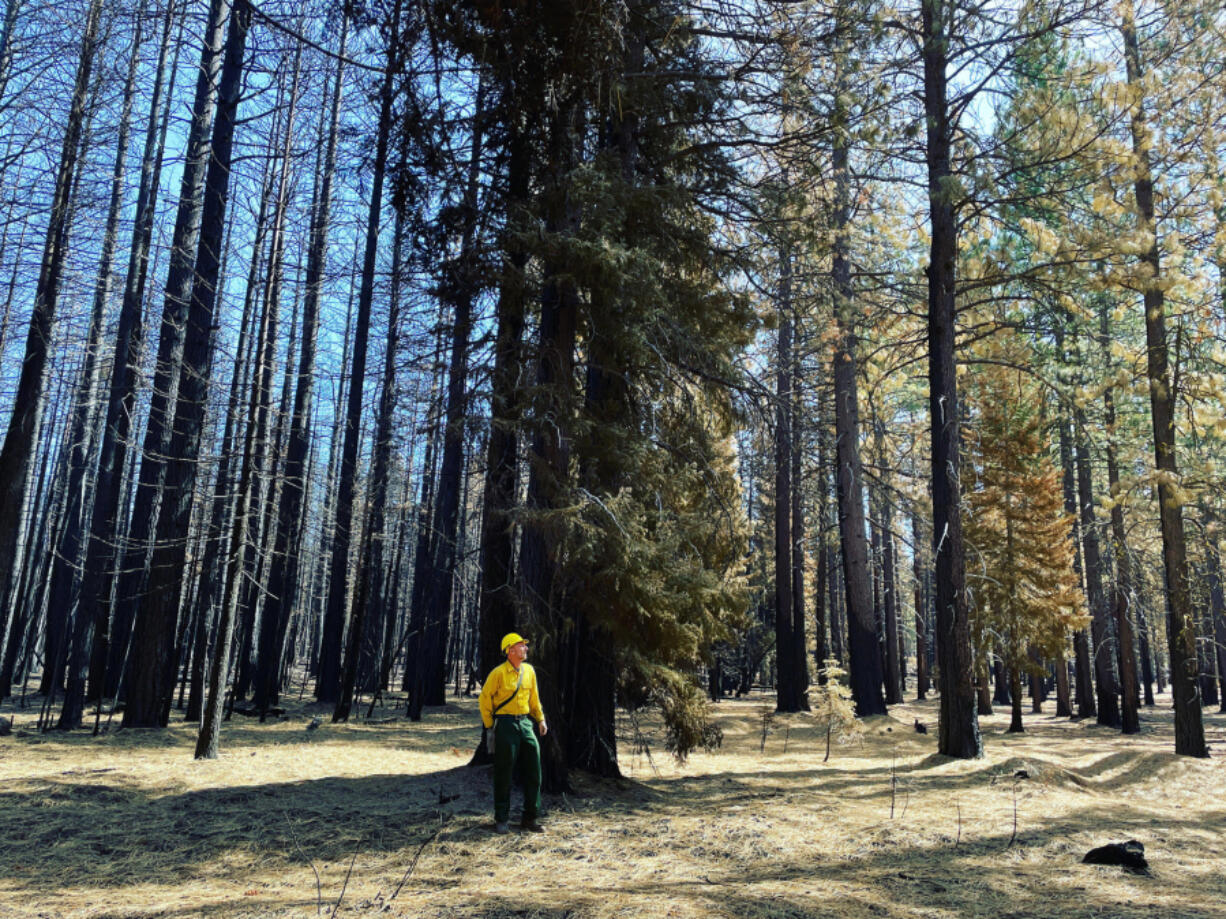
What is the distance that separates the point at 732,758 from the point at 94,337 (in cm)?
1894

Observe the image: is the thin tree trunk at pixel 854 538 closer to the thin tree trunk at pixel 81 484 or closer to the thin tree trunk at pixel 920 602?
the thin tree trunk at pixel 920 602

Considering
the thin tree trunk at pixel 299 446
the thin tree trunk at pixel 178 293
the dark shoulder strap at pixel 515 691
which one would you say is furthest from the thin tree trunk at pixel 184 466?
the dark shoulder strap at pixel 515 691

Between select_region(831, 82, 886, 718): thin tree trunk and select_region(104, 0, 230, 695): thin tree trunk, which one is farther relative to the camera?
select_region(831, 82, 886, 718): thin tree trunk

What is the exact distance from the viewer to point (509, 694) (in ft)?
21.5

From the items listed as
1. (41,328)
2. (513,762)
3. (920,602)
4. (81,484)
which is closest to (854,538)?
(513,762)

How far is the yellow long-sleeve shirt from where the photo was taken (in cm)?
656

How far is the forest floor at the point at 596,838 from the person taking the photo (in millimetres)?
4809

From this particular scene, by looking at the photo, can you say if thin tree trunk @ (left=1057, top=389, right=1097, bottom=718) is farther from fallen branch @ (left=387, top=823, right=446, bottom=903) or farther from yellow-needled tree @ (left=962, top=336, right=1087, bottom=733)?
fallen branch @ (left=387, top=823, right=446, bottom=903)

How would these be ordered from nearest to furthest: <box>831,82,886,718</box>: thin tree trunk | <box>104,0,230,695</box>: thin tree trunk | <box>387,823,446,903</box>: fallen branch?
<box>387,823,446,903</box>: fallen branch, <box>104,0,230,695</box>: thin tree trunk, <box>831,82,886,718</box>: thin tree trunk

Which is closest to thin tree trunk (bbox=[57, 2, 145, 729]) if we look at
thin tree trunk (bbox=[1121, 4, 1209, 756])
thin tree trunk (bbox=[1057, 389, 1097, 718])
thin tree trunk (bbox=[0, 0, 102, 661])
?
thin tree trunk (bbox=[0, 0, 102, 661])

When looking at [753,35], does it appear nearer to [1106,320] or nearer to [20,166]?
[20,166]

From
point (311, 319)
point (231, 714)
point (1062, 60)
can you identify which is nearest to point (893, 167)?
point (1062, 60)

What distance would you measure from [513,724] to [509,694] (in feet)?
0.86

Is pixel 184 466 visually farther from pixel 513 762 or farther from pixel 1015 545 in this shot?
pixel 1015 545
